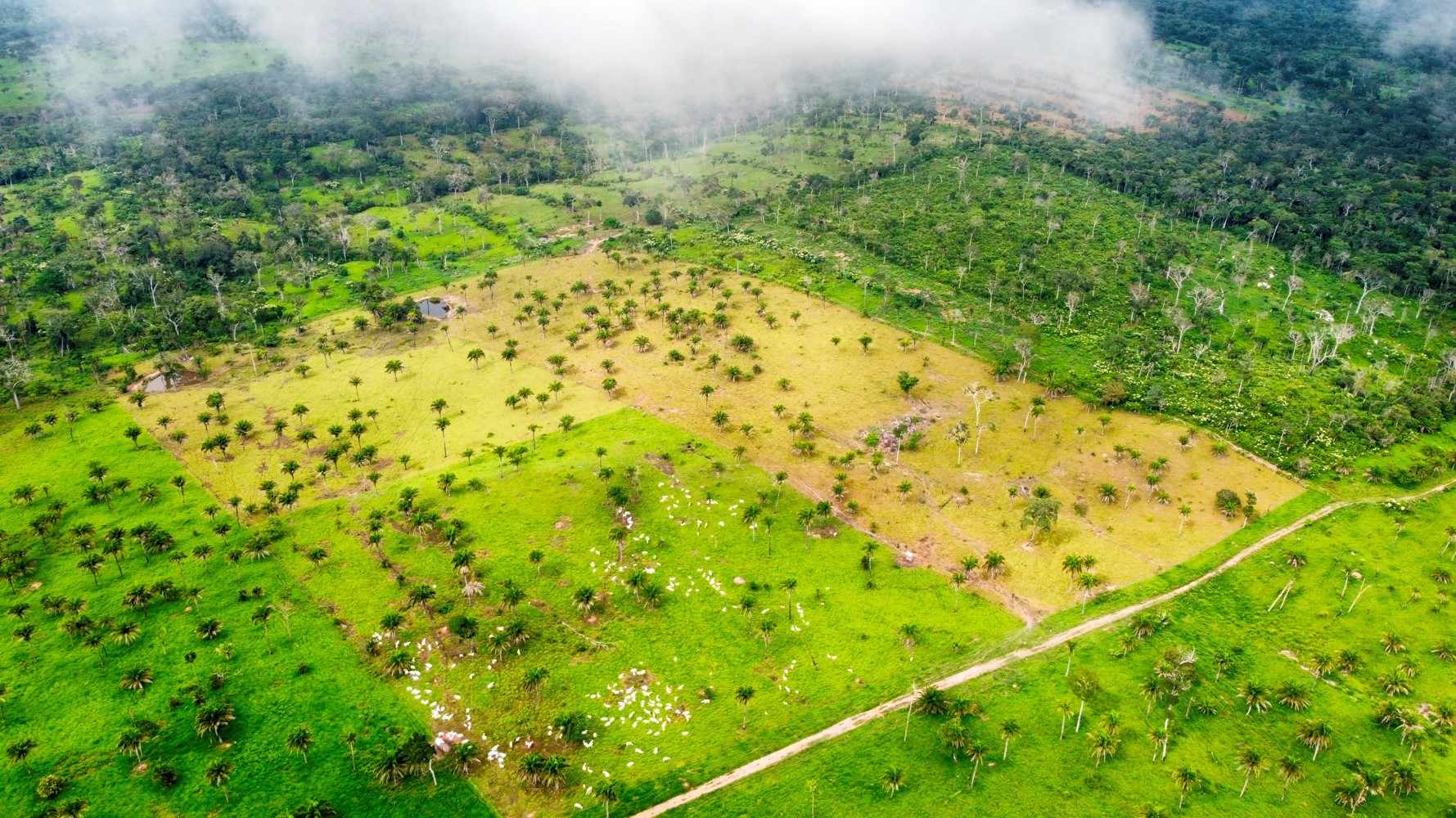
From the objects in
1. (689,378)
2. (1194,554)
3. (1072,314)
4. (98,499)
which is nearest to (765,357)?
(689,378)

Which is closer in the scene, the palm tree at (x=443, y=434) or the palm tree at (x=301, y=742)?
the palm tree at (x=301, y=742)

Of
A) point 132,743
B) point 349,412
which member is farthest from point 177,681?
point 349,412

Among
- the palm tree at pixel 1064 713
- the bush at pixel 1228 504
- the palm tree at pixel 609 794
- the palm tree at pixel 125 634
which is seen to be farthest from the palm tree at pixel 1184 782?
the palm tree at pixel 125 634

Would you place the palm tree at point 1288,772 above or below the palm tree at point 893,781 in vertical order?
above

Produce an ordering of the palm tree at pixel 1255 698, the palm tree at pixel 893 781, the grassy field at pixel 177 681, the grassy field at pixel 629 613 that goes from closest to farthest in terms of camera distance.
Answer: the grassy field at pixel 177 681 < the palm tree at pixel 893 781 < the grassy field at pixel 629 613 < the palm tree at pixel 1255 698

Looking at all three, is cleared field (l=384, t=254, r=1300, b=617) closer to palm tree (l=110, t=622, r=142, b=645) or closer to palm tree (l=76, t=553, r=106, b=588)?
palm tree (l=76, t=553, r=106, b=588)

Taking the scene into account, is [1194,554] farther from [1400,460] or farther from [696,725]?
[696,725]

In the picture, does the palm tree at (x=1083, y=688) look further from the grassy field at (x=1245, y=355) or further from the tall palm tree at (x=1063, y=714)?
the grassy field at (x=1245, y=355)
